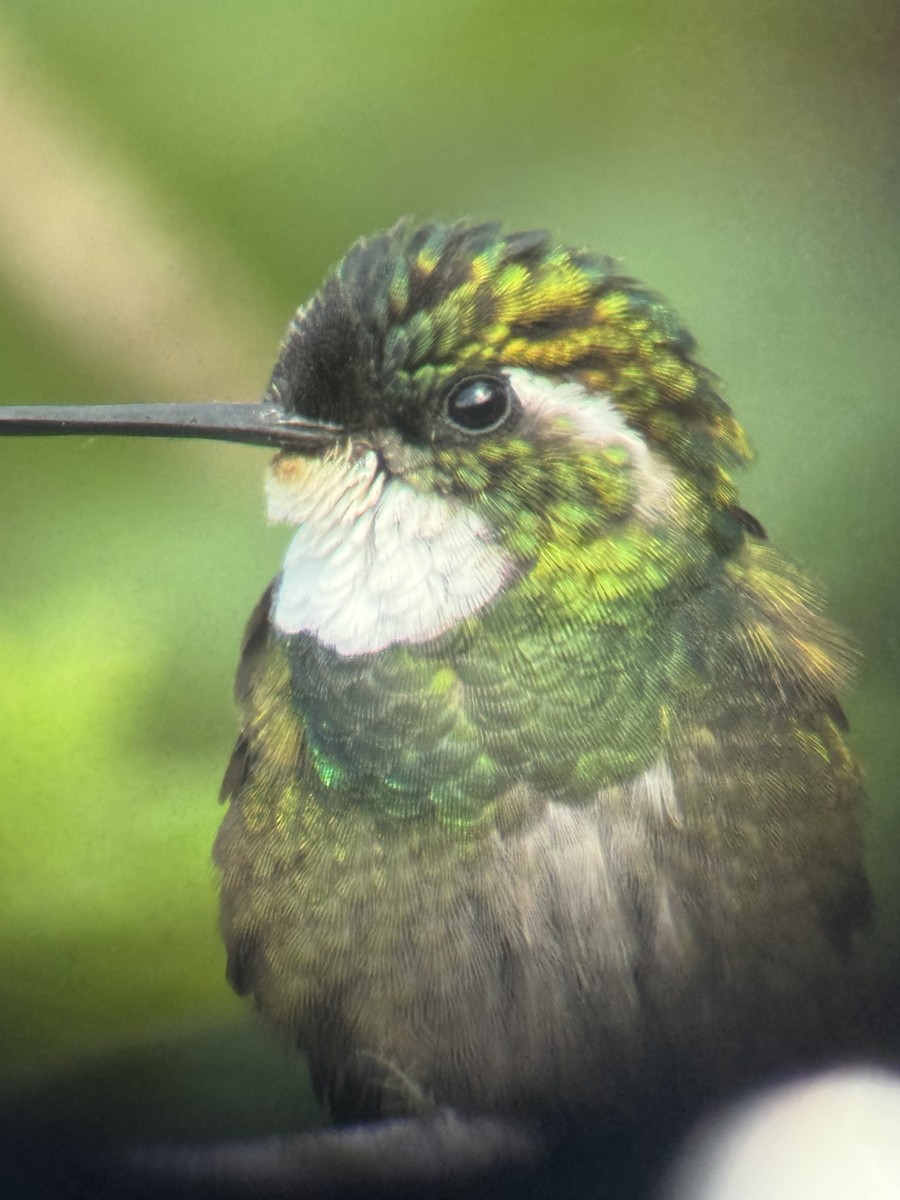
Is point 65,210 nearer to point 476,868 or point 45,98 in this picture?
point 45,98

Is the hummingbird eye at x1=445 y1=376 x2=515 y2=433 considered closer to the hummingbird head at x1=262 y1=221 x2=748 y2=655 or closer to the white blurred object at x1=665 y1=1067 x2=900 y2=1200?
the hummingbird head at x1=262 y1=221 x2=748 y2=655

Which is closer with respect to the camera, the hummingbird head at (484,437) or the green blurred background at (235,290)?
the hummingbird head at (484,437)

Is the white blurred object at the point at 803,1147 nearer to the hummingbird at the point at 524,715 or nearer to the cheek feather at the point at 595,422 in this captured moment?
the hummingbird at the point at 524,715

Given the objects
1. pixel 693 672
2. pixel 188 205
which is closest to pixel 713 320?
pixel 693 672

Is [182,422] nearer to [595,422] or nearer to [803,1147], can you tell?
[595,422]

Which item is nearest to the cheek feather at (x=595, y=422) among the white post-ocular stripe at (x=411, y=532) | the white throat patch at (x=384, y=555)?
the white post-ocular stripe at (x=411, y=532)

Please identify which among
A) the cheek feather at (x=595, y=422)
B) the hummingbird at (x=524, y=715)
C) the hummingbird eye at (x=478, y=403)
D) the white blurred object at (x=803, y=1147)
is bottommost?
the white blurred object at (x=803, y=1147)

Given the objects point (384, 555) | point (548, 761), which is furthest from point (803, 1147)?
point (384, 555)

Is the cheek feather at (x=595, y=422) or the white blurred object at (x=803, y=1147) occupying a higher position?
the cheek feather at (x=595, y=422)
